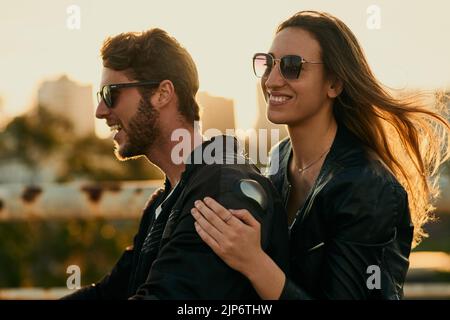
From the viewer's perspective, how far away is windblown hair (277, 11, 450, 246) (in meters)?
4.02

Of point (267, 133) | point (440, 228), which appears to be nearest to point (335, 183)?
point (267, 133)

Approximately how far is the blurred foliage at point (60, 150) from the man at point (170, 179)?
654 inches

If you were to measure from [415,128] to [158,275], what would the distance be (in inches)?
66.4

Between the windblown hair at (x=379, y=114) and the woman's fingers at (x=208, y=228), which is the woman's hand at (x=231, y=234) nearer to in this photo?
the woman's fingers at (x=208, y=228)

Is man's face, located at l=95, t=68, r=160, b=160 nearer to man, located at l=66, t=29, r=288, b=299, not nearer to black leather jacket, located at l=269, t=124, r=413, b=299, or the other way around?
man, located at l=66, t=29, r=288, b=299

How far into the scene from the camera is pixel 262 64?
4020 mm

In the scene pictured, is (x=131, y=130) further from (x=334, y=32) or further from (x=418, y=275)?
(x=418, y=275)

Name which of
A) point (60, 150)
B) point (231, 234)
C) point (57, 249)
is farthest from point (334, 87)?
point (60, 150)

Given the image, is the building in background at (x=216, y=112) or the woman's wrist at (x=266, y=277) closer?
the woman's wrist at (x=266, y=277)

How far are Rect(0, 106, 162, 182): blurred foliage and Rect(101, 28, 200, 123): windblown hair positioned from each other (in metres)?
16.6

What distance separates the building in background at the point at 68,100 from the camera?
22.9 m
